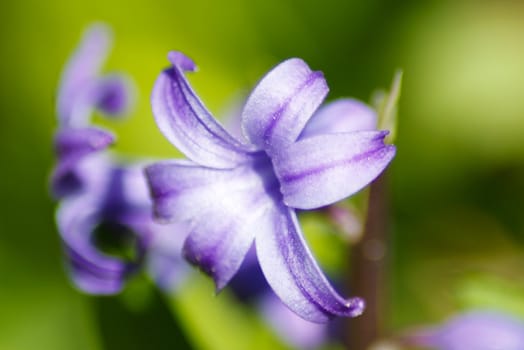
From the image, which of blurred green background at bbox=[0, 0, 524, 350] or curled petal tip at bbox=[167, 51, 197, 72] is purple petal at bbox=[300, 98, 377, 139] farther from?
blurred green background at bbox=[0, 0, 524, 350]

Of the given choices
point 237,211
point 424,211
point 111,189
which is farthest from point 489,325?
point 424,211

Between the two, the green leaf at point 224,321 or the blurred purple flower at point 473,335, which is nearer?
the blurred purple flower at point 473,335

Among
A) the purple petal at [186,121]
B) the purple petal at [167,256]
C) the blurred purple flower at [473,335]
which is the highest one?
the purple petal at [186,121]

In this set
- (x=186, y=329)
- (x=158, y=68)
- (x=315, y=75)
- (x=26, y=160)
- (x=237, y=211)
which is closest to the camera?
(x=315, y=75)

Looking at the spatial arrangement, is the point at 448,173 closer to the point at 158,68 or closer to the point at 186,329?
the point at 158,68

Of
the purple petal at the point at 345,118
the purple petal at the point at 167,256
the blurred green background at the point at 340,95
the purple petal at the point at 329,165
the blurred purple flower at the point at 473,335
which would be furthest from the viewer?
the blurred green background at the point at 340,95

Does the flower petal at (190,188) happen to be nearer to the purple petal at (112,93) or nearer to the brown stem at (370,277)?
the brown stem at (370,277)

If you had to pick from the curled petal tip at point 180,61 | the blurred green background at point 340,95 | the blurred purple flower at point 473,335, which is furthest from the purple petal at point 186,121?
the blurred green background at point 340,95

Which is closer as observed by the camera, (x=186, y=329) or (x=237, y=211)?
(x=237, y=211)
